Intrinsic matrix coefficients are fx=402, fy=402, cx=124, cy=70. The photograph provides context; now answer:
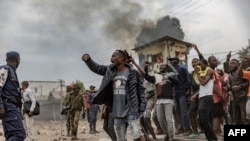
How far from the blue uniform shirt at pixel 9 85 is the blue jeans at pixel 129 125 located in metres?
1.50

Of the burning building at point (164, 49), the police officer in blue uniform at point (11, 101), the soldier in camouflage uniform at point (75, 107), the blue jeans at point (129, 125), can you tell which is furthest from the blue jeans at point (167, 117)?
the burning building at point (164, 49)

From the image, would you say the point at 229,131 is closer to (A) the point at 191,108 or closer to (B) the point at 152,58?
(A) the point at 191,108

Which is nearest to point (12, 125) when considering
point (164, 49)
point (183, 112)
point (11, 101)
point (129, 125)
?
point (11, 101)

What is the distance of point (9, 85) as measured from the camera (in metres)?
5.70

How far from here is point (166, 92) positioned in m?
7.80

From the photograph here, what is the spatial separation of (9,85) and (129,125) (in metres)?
1.80

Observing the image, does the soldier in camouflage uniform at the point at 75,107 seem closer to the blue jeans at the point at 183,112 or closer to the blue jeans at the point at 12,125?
the blue jeans at the point at 183,112

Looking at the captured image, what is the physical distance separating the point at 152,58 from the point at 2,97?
1656 centimetres

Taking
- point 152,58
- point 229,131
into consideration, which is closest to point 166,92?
point 229,131

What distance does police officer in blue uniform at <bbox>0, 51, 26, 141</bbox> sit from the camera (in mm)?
5406

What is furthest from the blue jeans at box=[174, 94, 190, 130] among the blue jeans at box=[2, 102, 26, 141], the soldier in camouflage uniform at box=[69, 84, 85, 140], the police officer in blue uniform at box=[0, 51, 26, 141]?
the blue jeans at box=[2, 102, 26, 141]

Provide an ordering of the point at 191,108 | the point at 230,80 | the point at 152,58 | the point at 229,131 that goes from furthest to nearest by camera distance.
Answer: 1. the point at 152,58
2. the point at 191,108
3. the point at 230,80
4. the point at 229,131

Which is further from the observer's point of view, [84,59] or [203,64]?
[203,64]

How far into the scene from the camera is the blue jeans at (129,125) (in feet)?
17.5
